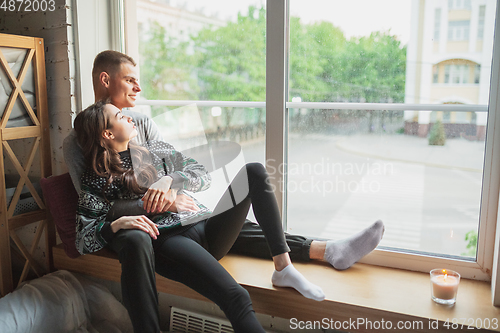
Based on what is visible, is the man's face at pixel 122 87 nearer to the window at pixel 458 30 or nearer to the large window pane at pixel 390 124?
the large window pane at pixel 390 124

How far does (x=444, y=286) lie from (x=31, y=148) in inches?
76.0

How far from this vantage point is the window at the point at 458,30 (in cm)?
150

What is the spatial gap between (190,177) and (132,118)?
45 centimetres

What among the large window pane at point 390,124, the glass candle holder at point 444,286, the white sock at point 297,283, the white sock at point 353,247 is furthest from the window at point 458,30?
the white sock at point 297,283

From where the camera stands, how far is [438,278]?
142 cm

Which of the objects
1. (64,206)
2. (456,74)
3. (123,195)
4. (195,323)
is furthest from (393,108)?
(64,206)

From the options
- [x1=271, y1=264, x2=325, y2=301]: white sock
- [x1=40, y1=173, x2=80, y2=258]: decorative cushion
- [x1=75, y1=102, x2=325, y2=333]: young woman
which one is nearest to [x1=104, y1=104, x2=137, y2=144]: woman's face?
[x1=75, y1=102, x2=325, y2=333]: young woman

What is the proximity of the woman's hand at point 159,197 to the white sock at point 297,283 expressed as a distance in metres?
0.52

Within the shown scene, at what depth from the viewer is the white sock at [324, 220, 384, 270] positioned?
1.60 meters

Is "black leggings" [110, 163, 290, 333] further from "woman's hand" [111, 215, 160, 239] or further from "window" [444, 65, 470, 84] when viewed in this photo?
"window" [444, 65, 470, 84]

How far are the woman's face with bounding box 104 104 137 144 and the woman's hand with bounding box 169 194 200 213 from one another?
0.34m

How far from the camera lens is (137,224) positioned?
1.44 m

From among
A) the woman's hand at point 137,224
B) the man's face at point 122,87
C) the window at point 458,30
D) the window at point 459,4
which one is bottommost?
the woman's hand at point 137,224

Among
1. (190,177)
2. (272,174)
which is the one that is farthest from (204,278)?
(272,174)
